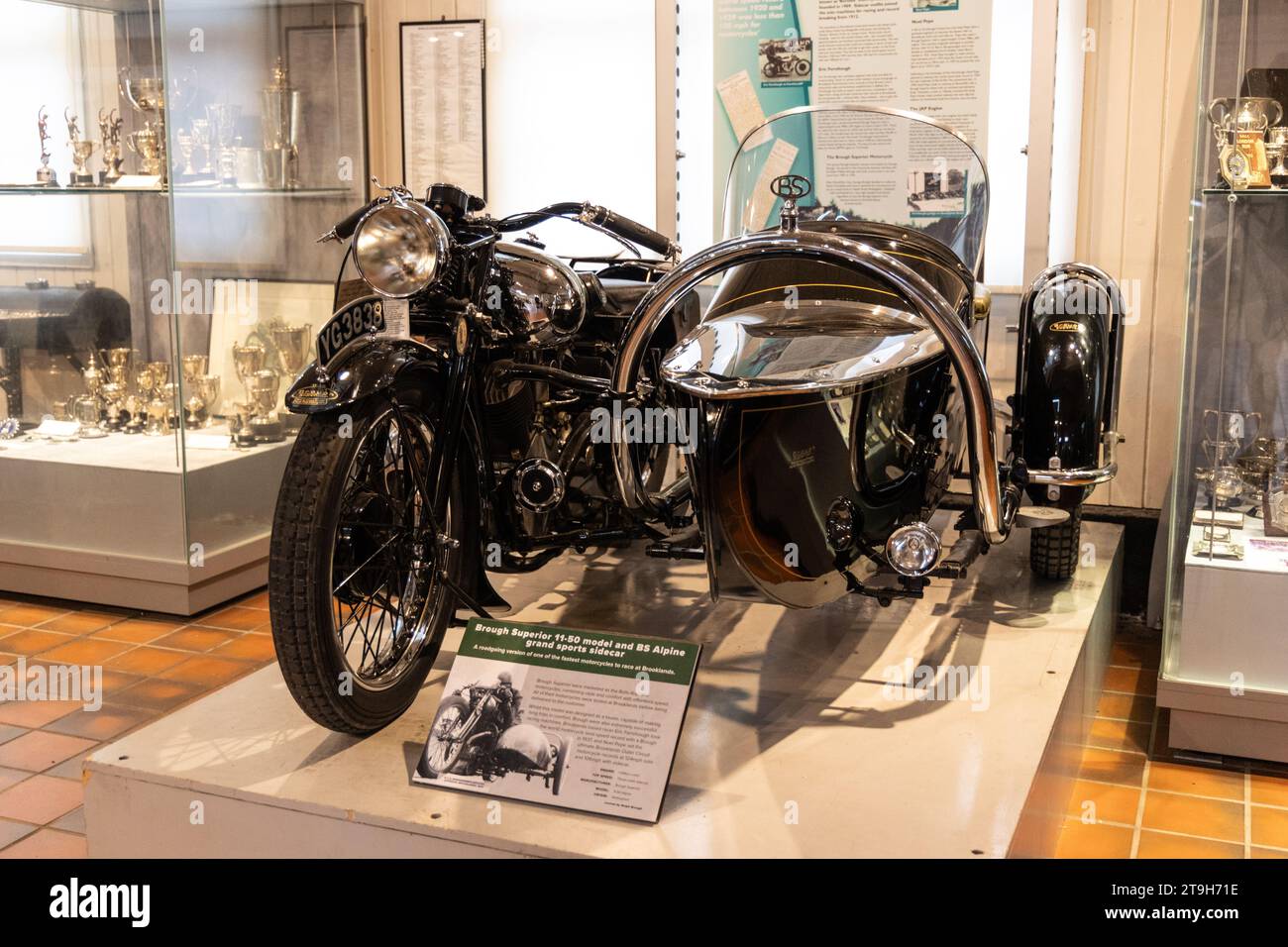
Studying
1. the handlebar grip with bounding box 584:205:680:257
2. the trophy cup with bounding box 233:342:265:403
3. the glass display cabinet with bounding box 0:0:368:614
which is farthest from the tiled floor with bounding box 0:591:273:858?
the handlebar grip with bounding box 584:205:680:257

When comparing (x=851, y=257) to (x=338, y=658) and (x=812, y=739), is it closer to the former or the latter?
(x=812, y=739)

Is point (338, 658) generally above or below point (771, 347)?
below

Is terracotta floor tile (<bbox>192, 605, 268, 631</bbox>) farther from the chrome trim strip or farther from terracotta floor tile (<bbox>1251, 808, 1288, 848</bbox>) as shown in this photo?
terracotta floor tile (<bbox>1251, 808, 1288, 848</bbox>)

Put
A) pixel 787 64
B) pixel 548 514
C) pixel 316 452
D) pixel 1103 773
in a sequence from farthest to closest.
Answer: pixel 787 64 < pixel 1103 773 < pixel 548 514 < pixel 316 452

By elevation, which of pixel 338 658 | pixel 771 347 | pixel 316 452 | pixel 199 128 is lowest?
pixel 338 658

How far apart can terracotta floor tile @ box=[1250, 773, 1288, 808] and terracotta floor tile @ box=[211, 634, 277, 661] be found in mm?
2634

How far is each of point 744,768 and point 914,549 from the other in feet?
1.77

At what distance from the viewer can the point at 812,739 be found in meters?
2.45

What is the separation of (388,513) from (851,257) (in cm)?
100

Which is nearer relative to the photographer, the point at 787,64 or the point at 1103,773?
the point at 1103,773

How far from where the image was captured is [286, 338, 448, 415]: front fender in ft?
7.06

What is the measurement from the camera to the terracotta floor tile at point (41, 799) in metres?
2.76
